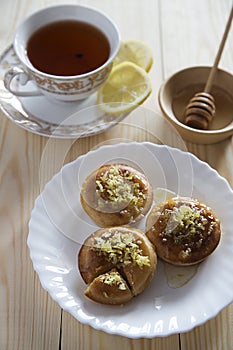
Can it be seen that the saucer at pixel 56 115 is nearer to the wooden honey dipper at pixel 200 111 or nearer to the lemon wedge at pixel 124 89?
the lemon wedge at pixel 124 89

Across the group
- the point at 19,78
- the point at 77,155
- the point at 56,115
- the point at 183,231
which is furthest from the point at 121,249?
the point at 19,78

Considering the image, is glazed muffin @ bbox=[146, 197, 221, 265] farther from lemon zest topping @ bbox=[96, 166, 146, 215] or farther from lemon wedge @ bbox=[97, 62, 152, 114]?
lemon wedge @ bbox=[97, 62, 152, 114]

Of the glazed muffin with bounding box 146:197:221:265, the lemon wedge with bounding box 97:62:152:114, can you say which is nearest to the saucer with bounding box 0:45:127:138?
the lemon wedge with bounding box 97:62:152:114

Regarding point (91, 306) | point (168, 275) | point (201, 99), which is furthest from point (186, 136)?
point (91, 306)

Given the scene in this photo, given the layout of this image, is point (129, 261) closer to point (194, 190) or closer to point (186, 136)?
point (194, 190)

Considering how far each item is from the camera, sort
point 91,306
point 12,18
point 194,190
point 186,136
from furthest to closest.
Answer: point 12,18, point 186,136, point 194,190, point 91,306

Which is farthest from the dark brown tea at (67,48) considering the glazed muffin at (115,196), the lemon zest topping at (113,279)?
the lemon zest topping at (113,279)
